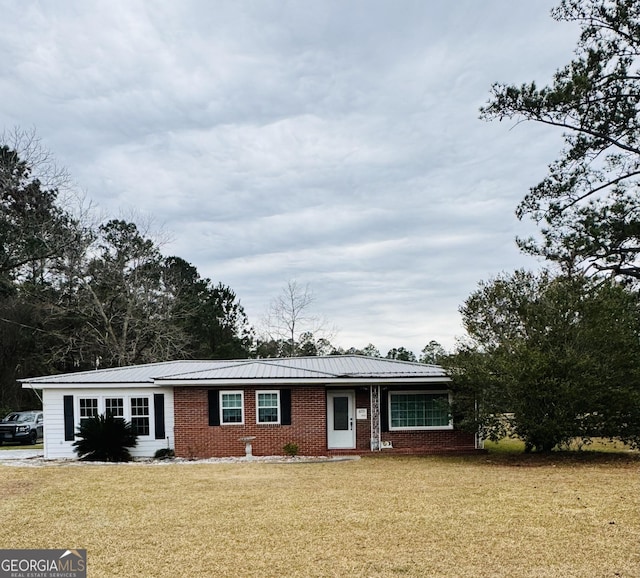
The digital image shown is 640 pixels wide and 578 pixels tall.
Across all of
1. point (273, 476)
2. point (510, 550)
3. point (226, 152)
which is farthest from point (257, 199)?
point (510, 550)

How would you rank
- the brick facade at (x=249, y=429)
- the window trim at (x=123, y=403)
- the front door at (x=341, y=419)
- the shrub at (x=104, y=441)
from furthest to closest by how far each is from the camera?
the front door at (x=341, y=419)
the window trim at (x=123, y=403)
the brick facade at (x=249, y=429)
the shrub at (x=104, y=441)

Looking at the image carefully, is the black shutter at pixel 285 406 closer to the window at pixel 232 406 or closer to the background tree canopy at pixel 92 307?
the window at pixel 232 406

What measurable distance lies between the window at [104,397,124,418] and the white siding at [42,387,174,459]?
0.45ft

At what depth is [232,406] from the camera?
1878cm

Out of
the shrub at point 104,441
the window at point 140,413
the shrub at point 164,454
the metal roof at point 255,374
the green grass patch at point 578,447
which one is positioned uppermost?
the metal roof at point 255,374

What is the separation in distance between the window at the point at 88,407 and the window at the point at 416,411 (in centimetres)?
941

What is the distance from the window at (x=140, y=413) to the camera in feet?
63.4

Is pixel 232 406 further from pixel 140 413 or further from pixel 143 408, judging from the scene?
pixel 140 413

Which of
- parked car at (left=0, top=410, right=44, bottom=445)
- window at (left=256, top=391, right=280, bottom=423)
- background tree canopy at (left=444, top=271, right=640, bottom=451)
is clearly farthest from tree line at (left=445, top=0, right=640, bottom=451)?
parked car at (left=0, top=410, right=44, bottom=445)

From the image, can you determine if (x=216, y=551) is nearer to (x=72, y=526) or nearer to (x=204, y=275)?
(x=72, y=526)

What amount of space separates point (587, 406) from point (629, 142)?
737cm

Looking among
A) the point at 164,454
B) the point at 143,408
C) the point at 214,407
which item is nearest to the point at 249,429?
the point at 214,407

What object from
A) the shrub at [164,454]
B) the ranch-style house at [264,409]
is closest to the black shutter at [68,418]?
the ranch-style house at [264,409]

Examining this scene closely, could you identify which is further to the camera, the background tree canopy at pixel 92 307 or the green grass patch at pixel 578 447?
the background tree canopy at pixel 92 307
